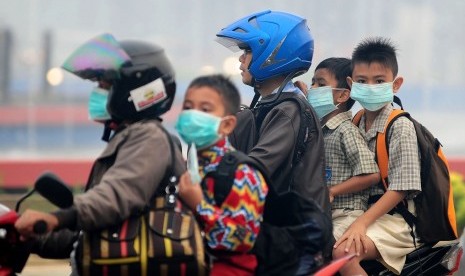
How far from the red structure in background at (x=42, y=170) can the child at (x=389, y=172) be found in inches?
344

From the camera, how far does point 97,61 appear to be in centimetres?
378

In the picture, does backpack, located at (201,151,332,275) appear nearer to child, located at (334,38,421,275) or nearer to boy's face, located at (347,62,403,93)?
child, located at (334,38,421,275)

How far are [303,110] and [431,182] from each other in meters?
0.67

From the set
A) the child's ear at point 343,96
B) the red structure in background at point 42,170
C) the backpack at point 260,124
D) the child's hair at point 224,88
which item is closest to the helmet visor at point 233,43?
the backpack at point 260,124

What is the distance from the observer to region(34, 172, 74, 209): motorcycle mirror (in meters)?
3.54

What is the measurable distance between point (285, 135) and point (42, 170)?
9.68 m

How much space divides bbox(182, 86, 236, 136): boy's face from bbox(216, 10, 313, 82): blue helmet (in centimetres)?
84

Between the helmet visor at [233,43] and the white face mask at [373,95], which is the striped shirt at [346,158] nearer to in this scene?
the white face mask at [373,95]

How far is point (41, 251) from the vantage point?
13.1 feet

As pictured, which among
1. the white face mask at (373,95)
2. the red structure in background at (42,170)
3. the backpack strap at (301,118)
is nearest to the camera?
the backpack strap at (301,118)

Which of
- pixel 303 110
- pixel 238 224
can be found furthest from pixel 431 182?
pixel 238 224

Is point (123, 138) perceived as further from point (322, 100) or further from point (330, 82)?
point (330, 82)

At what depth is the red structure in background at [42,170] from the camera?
1360 cm

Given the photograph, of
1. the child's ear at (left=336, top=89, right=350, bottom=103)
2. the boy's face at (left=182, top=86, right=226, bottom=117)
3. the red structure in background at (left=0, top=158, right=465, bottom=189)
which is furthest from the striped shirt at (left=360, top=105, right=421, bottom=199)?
the red structure in background at (left=0, top=158, right=465, bottom=189)
